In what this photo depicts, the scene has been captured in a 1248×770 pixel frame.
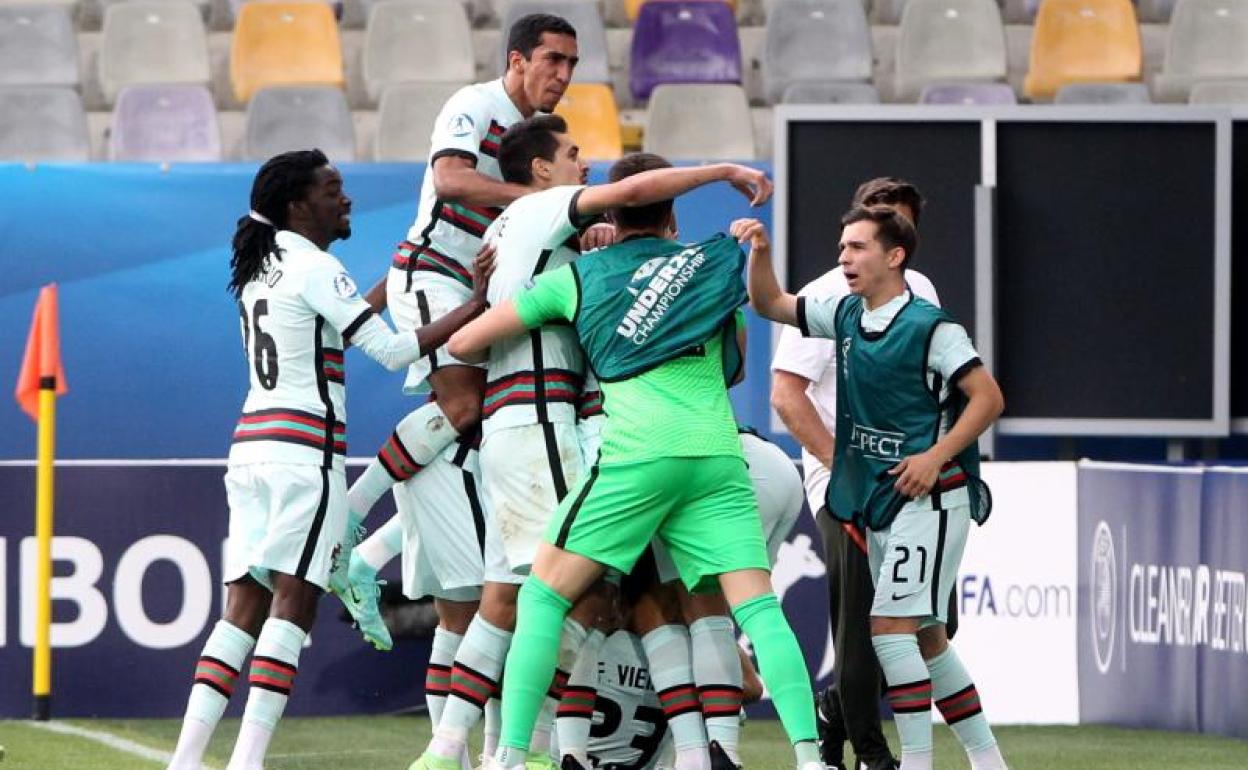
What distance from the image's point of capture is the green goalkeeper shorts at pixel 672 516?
567 cm

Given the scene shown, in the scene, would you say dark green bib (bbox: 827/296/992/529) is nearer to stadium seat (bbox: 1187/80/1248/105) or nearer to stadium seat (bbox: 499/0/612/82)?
stadium seat (bbox: 1187/80/1248/105)

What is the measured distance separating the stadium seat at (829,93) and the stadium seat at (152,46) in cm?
324

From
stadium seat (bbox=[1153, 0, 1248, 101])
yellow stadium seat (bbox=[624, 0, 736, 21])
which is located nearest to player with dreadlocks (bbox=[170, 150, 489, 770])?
yellow stadium seat (bbox=[624, 0, 736, 21])

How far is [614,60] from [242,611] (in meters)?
7.44

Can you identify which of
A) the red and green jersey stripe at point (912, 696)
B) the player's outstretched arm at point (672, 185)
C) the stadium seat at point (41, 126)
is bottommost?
the red and green jersey stripe at point (912, 696)

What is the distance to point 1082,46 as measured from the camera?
1277 cm

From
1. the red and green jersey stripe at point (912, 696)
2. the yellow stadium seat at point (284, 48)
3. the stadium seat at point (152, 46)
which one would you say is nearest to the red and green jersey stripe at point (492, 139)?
the red and green jersey stripe at point (912, 696)

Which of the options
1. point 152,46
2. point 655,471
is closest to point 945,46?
point 152,46

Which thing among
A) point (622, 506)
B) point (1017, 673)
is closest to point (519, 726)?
point (622, 506)

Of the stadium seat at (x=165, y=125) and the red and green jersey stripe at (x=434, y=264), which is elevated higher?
the stadium seat at (x=165, y=125)

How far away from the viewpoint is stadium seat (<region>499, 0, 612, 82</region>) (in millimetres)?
12609

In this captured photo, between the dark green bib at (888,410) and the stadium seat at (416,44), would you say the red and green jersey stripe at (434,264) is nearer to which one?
the dark green bib at (888,410)

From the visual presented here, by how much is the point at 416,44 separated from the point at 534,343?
6.95 m

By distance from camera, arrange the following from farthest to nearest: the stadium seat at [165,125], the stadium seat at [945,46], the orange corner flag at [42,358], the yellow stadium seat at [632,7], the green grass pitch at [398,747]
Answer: the yellow stadium seat at [632,7], the stadium seat at [945,46], the stadium seat at [165,125], the orange corner flag at [42,358], the green grass pitch at [398,747]
